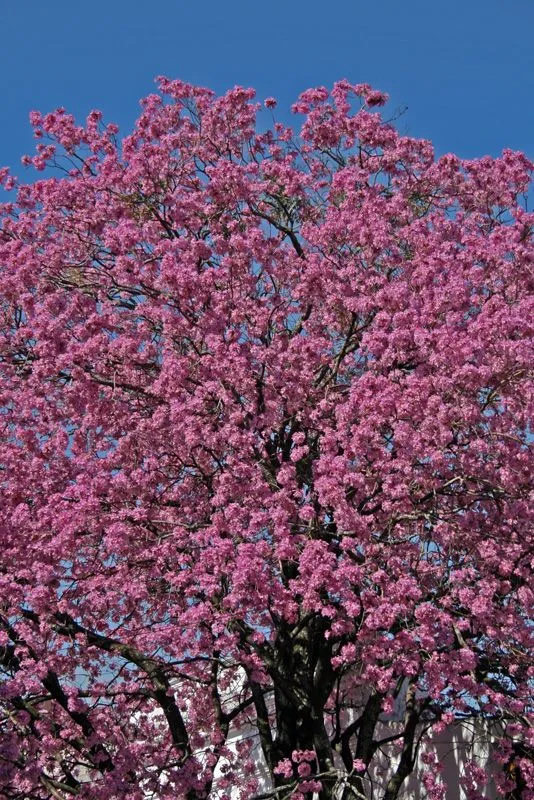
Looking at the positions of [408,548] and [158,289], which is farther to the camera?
[158,289]

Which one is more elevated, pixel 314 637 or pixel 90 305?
pixel 90 305

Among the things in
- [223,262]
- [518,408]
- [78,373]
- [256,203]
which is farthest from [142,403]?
[518,408]

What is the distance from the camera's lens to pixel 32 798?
11.9 metres

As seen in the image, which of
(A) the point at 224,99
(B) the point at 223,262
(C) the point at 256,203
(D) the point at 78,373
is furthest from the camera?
(A) the point at 224,99

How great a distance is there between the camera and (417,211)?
15.9m

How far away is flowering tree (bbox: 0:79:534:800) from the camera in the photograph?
457 inches

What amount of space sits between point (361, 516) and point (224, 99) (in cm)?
832

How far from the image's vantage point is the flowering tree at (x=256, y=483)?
11.6 meters

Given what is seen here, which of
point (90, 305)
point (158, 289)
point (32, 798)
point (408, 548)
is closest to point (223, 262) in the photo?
point (158, 289)

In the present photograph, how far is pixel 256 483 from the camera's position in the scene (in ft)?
39.8

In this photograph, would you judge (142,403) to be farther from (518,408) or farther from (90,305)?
(518,408)

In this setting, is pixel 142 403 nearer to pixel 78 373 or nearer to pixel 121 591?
pixel 78 373

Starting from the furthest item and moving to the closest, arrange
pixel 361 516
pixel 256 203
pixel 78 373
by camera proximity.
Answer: pixel 256 203 < pixel 78 373 < pixel 361 516

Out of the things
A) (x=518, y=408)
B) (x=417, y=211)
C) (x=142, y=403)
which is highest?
(x=417, y=211)
